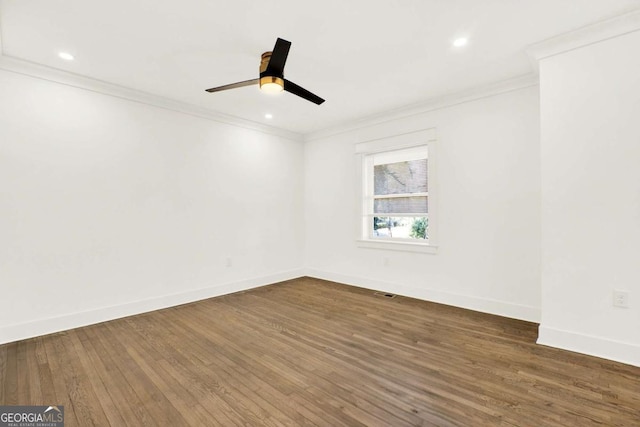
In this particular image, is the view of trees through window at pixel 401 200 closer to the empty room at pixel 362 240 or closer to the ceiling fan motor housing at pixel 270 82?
the empty room at pixel 362 240

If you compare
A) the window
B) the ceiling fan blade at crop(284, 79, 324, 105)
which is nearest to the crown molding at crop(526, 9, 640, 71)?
the window

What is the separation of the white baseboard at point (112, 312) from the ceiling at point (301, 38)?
101 inches

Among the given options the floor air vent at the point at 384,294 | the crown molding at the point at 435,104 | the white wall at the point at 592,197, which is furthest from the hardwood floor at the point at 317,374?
the crown molding at the point at 435,104

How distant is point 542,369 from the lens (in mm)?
2219

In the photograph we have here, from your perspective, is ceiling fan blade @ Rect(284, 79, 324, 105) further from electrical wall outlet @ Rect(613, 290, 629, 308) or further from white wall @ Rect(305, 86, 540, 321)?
electrical wall outlet @ Rect(613, 290, 629, 308)

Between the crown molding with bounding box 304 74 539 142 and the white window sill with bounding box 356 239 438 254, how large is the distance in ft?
6.00

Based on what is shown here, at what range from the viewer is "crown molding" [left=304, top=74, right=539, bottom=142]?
3.28 metres

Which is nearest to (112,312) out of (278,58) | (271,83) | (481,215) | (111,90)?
(111,90)

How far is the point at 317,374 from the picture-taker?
218cm

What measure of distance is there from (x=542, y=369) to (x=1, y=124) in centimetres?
512

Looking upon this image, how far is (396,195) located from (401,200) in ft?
0.36

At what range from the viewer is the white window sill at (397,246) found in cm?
403

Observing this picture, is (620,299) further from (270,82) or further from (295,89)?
(270,82)

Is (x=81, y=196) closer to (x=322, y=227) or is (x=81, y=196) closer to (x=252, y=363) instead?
(x=252, y=363)
